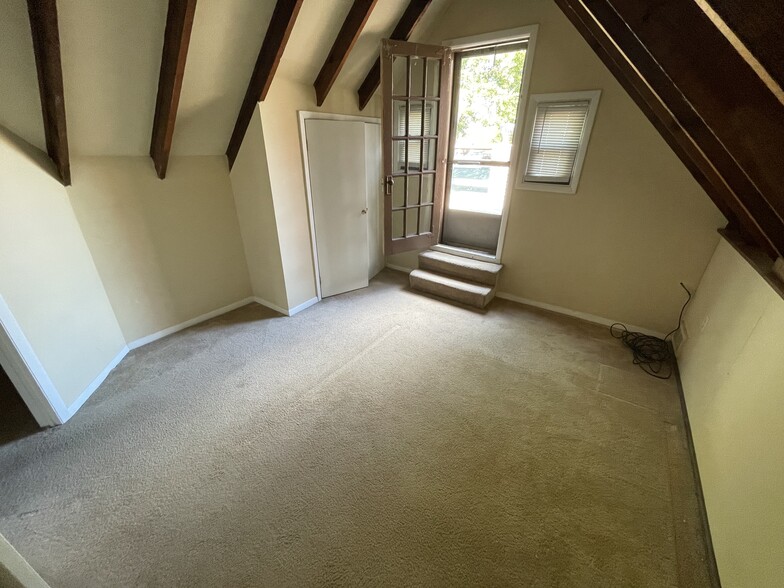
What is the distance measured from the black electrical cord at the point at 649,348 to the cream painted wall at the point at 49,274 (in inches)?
158

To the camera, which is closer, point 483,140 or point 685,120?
point 685,120

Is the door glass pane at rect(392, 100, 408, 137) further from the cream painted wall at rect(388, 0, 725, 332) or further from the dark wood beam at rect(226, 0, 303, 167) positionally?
the dark wood beam at rect(226, 0, 303, 167)

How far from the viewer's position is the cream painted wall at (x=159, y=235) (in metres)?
2.29

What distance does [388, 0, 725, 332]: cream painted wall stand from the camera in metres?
2.41

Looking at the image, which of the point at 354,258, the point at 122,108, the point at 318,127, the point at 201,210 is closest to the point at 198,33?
the point at 122,108

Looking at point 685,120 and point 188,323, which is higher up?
point 685,120

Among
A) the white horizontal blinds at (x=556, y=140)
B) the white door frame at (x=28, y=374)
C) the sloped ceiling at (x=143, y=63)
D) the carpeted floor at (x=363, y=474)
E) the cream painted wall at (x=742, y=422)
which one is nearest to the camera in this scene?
the cream painted wall at (x=742, y=422)

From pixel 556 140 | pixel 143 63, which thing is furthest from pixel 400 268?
pixel 143 63

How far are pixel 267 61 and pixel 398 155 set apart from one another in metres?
1.36

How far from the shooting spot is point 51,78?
5.15 ft

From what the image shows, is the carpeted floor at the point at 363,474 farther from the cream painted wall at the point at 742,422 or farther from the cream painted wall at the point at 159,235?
the cream painted wall at the point at 159,235

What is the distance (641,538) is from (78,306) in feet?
11.4

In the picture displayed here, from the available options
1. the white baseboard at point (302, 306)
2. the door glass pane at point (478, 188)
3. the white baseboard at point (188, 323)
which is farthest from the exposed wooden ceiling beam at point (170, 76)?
the door glass pane at point (478, 188)

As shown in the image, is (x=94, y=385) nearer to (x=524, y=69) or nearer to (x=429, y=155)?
(x=429, y=155)
